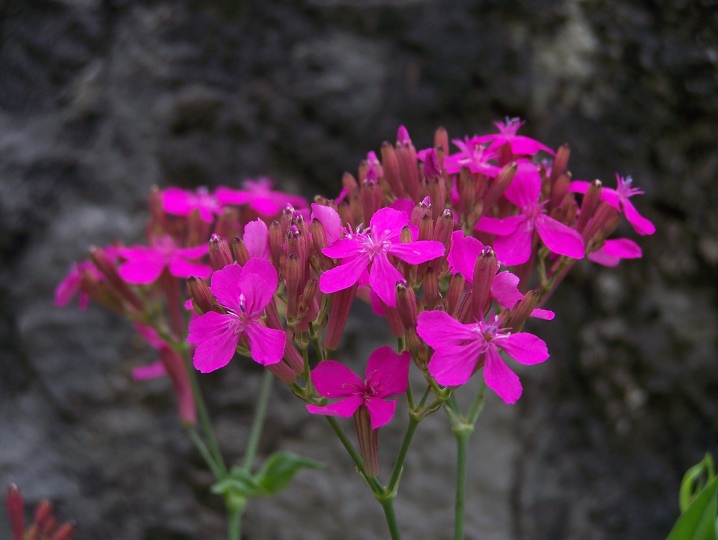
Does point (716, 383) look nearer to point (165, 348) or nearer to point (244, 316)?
point (165, 348)

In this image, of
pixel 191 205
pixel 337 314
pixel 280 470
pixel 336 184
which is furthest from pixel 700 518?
pixel 336 184

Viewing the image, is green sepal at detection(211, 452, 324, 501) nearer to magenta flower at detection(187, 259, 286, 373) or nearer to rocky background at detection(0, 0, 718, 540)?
magenta flower at detection(187, 259, 286, 373)

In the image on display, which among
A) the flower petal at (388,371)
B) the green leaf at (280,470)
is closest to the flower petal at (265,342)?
the flower petal at (388,371)

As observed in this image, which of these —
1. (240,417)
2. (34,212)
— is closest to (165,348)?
(240,417)

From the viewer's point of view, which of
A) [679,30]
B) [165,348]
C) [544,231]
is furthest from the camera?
[679,30]

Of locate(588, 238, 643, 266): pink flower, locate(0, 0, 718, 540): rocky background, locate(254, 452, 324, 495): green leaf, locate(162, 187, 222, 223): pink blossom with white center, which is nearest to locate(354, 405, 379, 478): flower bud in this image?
locate(254, 452, 324, 495): green leaf

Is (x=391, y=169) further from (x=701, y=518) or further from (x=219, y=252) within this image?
(x=701, y=518)

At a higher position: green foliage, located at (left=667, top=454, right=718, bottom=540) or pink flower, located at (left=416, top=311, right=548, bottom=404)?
pink flower, located at (left=416, top=311, right=548, bottom=404)
